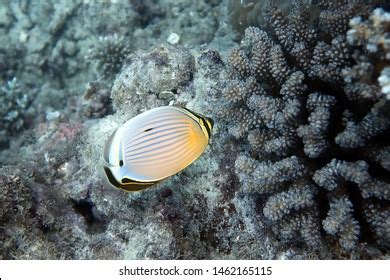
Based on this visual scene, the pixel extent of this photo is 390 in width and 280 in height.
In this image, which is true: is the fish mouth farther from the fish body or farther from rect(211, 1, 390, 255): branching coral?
rect(211, 1, 390, 255): branching coral

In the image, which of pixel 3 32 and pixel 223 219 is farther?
pixel 3 32

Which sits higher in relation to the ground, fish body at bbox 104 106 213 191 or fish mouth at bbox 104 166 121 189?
fish body at bbox 104 106 213 191

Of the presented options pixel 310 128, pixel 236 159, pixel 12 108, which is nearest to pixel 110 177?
pixel 236 159

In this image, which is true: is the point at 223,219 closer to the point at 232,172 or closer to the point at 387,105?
the point at 232,172

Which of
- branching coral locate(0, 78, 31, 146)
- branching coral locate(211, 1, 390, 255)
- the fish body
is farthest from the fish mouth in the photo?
branching coral locate(0, 78, 31, 146)

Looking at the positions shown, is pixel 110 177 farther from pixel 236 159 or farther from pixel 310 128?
pixel 310 128

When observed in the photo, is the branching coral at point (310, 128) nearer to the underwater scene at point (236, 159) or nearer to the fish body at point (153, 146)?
the underwater scene at point (236, 159)

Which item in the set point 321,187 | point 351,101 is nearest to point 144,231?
point 321,187

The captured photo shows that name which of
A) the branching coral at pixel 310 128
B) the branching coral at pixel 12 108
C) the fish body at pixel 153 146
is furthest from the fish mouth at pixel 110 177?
the branching coral at pixel 12 108
